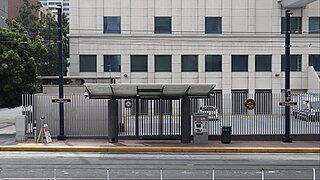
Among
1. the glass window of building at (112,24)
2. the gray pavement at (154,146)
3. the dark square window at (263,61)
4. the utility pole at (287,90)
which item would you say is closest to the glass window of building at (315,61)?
the dark square window at (263,61)

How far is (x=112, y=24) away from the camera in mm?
48594

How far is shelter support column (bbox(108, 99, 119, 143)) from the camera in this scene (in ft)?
80.8

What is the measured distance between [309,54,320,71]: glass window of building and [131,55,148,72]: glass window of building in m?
18.1

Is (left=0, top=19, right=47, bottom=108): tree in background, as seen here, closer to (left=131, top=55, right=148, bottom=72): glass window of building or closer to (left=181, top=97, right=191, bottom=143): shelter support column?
(left=181, top=97, right=191, bottom=143): shelter support column

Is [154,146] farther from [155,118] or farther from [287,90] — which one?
[287,90]

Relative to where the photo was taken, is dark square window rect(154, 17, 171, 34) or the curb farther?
dark square window rect(154, 17, 171, 34)

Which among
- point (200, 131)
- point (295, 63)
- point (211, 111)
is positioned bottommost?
point (200, 131)

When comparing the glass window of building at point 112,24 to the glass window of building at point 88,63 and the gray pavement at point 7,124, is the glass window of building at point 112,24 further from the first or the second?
the gray pavement at point 7,124

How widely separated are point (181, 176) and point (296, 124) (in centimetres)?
1412

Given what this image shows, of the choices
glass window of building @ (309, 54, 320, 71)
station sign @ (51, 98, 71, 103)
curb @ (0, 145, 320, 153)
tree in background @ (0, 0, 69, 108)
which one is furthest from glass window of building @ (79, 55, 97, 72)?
curb @ (0, 145, 320, 153)

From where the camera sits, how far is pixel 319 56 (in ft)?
165

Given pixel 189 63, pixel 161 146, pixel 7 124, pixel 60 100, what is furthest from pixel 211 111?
pixel 189 63

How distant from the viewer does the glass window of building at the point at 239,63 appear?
49656 millimetres

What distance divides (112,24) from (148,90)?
26.0 m
